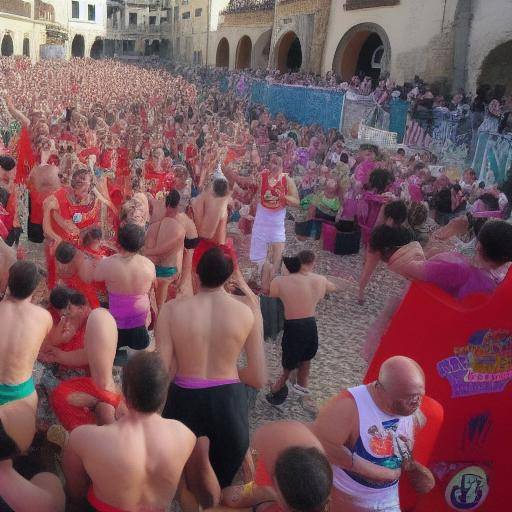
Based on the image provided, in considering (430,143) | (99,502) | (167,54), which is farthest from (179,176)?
(167,54)

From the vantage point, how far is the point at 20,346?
2971mm

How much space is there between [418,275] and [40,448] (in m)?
2.17

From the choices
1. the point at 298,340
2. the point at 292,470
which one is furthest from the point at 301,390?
the point at 292,470

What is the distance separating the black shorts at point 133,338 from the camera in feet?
13.5

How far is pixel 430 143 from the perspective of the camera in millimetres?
12523

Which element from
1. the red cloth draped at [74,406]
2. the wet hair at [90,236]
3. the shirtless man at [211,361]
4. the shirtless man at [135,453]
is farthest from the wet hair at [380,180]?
the shirtless man at [135,453]

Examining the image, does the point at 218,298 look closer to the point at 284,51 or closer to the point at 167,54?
the point at 284,51

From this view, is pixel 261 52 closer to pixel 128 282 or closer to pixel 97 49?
pixel 128 282

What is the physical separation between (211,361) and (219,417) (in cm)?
27

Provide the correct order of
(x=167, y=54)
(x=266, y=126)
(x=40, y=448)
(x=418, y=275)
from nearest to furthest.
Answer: (x=418, y=275) < (x=40, y=448) < (x=266, y=126) < (x=167, y=54)

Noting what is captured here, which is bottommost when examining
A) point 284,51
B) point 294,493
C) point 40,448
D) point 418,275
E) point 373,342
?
point 40,448

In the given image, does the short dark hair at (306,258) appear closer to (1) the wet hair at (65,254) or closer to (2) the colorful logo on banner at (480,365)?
(1) the wet hair at (65,254)

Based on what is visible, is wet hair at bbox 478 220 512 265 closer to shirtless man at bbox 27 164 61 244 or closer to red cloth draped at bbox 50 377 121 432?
red cloth draped at bbox 50 377 121 432

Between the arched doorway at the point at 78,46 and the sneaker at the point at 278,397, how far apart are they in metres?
Result: 59.0
